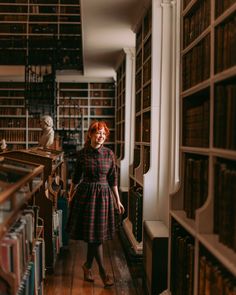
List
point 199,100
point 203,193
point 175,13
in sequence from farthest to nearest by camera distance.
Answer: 1. point 175,13
2. point 199,100
3. point 203,193

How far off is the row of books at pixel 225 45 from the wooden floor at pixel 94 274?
84.6 inches

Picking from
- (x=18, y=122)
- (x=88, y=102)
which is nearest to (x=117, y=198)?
(x=88, y=102)

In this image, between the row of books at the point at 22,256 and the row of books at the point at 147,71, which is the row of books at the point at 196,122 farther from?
the row of books at the point at 147,71

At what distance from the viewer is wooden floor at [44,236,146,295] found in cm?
351

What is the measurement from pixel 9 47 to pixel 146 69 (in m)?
6.00

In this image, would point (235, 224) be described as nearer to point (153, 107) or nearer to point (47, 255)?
point (153, 107)

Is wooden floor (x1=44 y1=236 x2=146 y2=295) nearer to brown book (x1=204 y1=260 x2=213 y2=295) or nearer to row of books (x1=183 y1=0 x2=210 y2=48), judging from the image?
brown book (x1=204 y1=260 x2=213 y2=295)

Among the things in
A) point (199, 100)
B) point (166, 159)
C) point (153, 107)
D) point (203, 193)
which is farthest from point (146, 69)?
point (203, 193)

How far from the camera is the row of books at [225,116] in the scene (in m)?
1.82

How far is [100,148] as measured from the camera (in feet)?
12.1

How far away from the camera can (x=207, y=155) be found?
2.29 metres

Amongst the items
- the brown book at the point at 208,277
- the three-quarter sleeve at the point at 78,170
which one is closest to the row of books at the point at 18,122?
the three-quarter sleeve at the point at 78,170

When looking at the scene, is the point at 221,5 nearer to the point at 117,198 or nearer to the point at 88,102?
the point at 117,198

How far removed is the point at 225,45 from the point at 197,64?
0.43 meters
